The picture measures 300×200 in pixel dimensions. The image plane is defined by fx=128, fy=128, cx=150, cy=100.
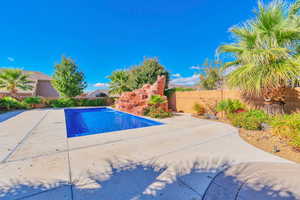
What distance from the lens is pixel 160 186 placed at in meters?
2.09

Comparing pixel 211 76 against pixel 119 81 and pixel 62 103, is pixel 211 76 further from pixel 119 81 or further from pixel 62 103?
pixel 62 103

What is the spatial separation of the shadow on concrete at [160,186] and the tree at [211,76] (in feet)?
52.0

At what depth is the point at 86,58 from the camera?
21844 millimetres

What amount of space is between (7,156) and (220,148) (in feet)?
18.6

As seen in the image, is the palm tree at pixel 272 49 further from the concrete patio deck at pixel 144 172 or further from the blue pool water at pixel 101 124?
the blue pool water at pixel 101 124

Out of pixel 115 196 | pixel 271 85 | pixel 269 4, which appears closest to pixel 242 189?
pixel 115 196

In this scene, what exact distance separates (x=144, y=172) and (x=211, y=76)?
678 inches

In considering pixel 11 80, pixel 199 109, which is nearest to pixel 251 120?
pixel 199 109

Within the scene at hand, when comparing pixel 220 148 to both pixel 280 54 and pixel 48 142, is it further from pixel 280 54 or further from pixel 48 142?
pixel 48 142

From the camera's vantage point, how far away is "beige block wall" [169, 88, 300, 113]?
554 cm

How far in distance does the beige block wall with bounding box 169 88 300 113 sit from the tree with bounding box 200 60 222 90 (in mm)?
7311

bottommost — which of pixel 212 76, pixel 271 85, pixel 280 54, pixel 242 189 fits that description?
pixel 242 189

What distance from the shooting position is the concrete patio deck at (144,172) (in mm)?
1943

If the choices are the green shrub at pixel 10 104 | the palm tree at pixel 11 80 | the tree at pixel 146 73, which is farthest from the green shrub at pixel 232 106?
the palm tree at pixel 11 80
